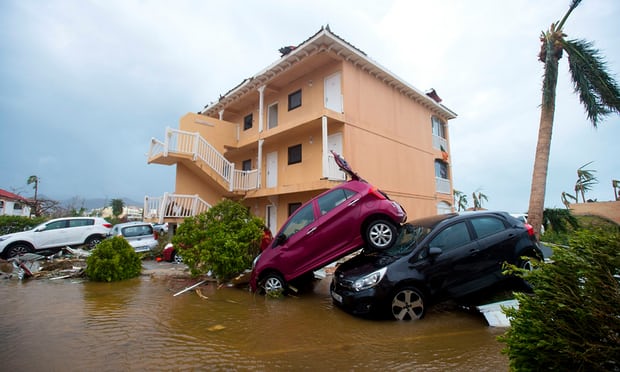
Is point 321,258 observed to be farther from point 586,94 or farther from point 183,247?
point 586,94

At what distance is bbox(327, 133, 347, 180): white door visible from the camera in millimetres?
11219

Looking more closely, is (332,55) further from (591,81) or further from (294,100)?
(591,81)

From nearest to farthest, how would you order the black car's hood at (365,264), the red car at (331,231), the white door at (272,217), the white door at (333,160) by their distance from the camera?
the black car's hood at (365,264) < the red car at (331,231) < the white door at (333,160) < the white door at (272,217)

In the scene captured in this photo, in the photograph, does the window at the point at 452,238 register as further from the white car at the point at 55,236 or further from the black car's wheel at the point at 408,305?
the white car at the point at 55,236

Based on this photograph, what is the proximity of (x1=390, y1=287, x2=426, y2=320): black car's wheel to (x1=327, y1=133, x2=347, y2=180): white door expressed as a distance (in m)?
6.76

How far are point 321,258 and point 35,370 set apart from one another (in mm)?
4264

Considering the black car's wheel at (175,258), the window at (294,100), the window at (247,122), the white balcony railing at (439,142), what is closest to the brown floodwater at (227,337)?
the black car's wheel at (175,258)

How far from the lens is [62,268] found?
32.8 feet

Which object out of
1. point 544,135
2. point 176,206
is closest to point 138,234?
point 176,206

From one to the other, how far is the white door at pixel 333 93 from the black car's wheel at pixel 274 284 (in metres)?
7.99

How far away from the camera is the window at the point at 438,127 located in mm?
17984

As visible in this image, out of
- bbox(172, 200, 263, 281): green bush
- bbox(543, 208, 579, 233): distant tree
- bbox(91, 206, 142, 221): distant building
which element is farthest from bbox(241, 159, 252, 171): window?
bbox(91, 206, 142, 221): distant building

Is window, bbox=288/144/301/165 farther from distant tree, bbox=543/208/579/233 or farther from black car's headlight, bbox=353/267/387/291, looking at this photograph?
distant tree, bbox=543/208/579/233

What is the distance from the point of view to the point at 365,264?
5.14 metres
